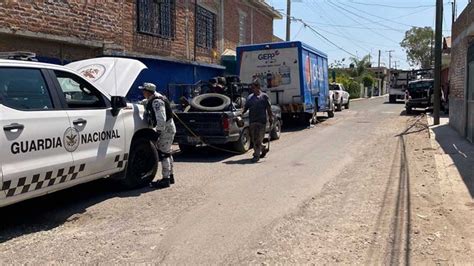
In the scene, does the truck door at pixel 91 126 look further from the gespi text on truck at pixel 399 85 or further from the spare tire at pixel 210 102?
the gespi text on truck at pixel 399 85

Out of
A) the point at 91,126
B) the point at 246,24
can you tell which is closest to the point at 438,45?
the point at 246,24

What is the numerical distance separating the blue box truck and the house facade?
501cm

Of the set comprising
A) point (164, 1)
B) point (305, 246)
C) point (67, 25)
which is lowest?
point (305, 246)

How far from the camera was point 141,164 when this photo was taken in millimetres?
7984

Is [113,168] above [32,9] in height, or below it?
below

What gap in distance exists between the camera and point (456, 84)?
1723cm

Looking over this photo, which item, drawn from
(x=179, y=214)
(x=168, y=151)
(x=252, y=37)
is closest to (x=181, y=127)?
(x=168, y=151)

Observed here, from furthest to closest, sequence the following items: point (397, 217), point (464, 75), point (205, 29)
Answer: point (205, 29) → point (464, 75) → point (397, 217)

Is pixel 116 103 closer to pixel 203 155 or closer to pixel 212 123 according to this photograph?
pixel 212 123

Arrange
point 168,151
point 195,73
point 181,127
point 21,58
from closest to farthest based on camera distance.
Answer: point 21,58
point 168,151
point 181,127
point 195,73

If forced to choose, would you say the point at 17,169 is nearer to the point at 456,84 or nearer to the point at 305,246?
the point at 305,246

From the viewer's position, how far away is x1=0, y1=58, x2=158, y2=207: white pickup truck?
5.38 metres

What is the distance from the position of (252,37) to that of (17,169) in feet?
83.0

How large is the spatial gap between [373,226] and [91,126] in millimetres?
3693
